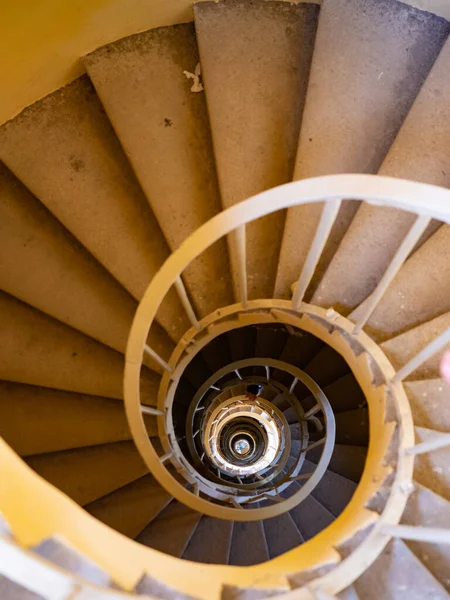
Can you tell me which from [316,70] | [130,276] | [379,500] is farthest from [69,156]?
[379,500]

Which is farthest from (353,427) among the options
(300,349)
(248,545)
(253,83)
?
(253,83)

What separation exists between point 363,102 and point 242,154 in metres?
0.87

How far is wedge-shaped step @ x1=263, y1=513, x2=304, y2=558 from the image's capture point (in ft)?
15.9

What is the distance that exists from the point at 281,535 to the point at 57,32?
501 centimetres

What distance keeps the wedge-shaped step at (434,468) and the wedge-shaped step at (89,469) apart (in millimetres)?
2271

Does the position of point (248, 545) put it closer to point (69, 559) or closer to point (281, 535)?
point (281, 535)

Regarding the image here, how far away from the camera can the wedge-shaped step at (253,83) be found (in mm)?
3227

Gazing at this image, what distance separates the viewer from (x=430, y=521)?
8.21 feet

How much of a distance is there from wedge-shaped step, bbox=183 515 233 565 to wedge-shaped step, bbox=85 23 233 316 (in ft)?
9.27

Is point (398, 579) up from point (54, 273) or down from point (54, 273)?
down

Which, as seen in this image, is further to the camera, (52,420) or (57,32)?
(52,420)

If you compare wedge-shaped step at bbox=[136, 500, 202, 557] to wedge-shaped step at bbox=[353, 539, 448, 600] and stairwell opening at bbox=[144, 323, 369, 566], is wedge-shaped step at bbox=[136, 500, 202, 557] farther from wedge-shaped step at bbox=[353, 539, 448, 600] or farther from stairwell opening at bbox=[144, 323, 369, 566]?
wedge-shaped step at bbox=[353, 539, 448, 600]

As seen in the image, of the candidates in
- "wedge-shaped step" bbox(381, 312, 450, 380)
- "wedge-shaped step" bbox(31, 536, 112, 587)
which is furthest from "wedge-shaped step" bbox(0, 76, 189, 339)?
"wedge-shaped step" bbox(31, 536, 112, 587)

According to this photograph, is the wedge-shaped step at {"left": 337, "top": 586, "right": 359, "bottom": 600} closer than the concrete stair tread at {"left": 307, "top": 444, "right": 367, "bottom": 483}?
Yes
